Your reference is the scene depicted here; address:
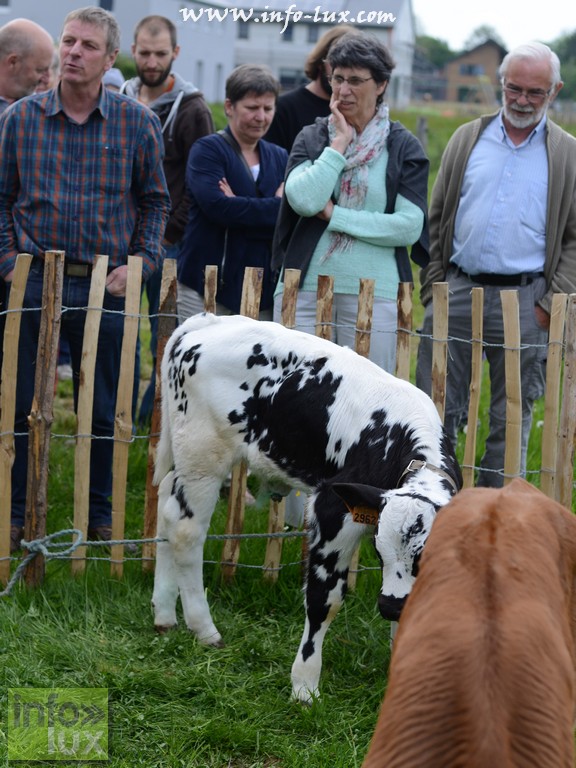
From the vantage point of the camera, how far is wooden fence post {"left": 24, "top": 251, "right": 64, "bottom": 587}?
5.19 m

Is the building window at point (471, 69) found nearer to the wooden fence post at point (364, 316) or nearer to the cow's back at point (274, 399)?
the wooden fence post at point (364, 316)

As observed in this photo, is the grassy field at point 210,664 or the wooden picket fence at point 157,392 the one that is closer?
the grassy field at point 210,664

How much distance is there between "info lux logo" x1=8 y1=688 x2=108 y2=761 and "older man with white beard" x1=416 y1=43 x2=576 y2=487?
8.05ft

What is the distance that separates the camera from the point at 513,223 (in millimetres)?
5742

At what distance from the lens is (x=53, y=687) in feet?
14.5

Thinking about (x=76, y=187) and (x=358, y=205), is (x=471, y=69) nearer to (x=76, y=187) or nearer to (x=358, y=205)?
(x=358, y=205)

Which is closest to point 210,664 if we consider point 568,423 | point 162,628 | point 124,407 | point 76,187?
point 162,628

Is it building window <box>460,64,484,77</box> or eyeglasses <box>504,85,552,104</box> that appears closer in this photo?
eyeglasses <box>504,85,552,104</box>

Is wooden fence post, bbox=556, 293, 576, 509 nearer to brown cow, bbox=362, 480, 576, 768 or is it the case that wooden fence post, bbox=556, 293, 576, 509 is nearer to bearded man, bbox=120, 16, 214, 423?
bearded man, bbox=120, 16, 214, 423

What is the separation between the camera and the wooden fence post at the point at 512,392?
5320 millimetres

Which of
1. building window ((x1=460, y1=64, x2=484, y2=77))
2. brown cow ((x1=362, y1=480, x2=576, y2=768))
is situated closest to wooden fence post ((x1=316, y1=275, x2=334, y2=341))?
brown cow ((x1=362, y1=480, x2=576, y2=768))

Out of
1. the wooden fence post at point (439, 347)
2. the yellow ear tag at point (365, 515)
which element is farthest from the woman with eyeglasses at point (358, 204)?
the yellow ear tag at point (365, 515)

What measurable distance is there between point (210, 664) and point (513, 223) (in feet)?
9.21

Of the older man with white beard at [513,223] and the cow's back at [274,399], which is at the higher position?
the older man with white beard at [513,223]
